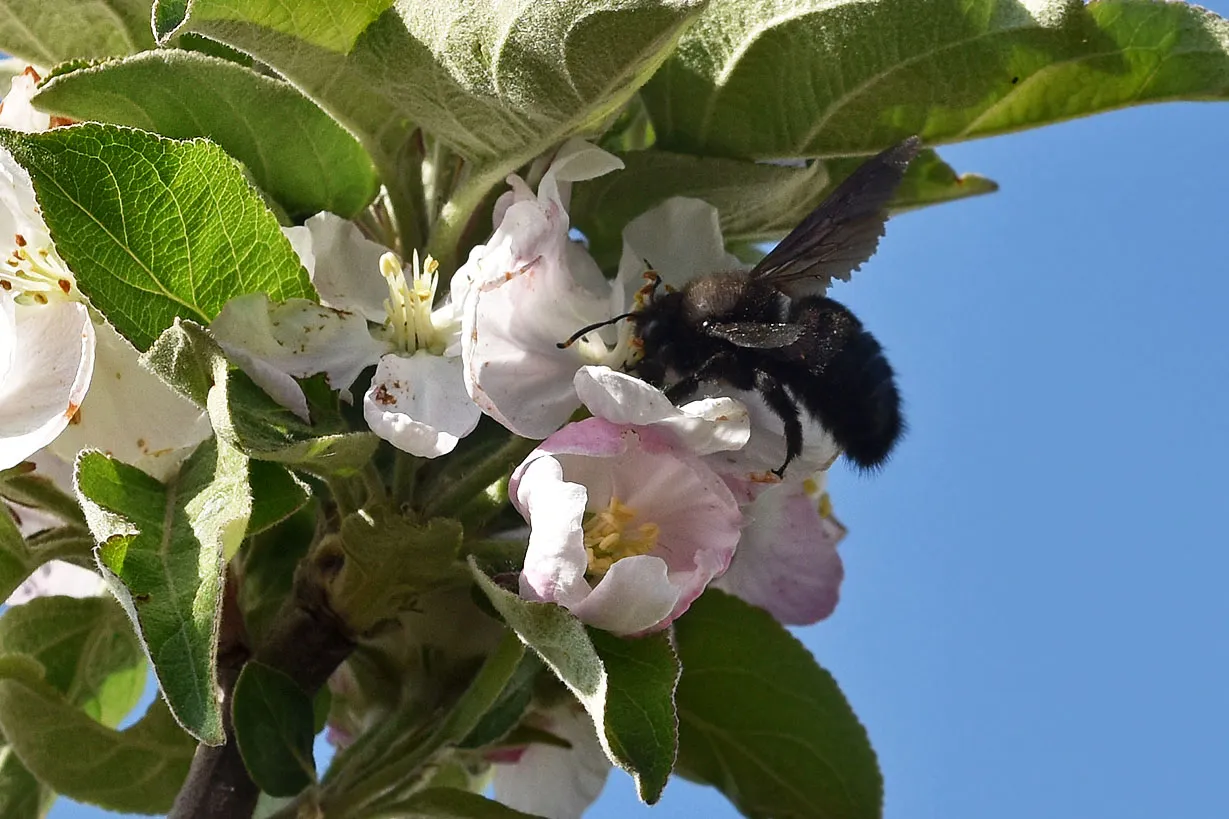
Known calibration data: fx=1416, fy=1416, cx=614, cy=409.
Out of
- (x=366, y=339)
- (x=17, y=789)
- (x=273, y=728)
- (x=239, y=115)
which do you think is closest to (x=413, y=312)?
(x=366, y=339)

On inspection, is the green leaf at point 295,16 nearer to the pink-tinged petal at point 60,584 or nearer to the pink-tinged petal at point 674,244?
the pink-tinged petal at point 674,244

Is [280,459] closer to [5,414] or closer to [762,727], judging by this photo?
[5,414]

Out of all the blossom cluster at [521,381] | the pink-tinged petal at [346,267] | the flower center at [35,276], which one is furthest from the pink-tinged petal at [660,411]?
the flower center at [35,276]

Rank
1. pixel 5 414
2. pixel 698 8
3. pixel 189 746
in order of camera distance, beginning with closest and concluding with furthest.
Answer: pixel 698 8 < pixel 5 414 < pixel 189 746

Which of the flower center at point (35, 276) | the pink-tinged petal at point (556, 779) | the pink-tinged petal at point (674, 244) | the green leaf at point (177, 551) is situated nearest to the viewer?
the green leaf at point (177, 551)

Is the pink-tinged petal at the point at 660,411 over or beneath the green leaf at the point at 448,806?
over

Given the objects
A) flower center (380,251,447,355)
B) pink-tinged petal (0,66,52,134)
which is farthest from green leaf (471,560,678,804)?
pink-tinged petal (0,66,52,134)

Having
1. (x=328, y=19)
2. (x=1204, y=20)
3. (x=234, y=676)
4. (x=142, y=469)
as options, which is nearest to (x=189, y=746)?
(x=234, y=676)

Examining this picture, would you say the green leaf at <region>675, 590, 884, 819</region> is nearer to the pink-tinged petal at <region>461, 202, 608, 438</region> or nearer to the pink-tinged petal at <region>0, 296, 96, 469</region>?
the pink-tinged petal at <region>461, 202, 608, 438</region>
